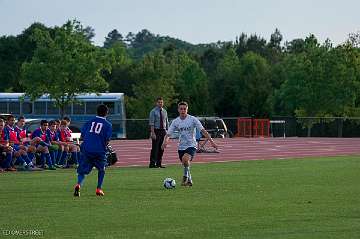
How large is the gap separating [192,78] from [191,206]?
2839 inches

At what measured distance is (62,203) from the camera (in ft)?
51.3

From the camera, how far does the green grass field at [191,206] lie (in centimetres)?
1187

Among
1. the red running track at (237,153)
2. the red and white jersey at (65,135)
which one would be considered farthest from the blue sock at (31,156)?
the red running track at (237,153)

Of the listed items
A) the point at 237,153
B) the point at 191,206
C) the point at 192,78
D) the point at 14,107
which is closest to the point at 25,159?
the point at 191,206

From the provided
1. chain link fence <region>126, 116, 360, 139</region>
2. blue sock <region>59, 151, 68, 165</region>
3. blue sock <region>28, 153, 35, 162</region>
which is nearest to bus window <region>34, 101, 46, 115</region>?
chain link fence <region>126, 116, 360, 139</region>

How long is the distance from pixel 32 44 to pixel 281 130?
41298mm

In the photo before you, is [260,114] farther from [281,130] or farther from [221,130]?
[221,130]

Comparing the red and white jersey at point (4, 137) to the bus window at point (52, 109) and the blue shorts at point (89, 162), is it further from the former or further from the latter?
the bus window at point (52, 109)

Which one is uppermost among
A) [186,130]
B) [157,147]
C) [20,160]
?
[186,130]

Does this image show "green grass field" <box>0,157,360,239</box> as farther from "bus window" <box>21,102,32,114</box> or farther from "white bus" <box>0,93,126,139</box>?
"bus window" <box>21,102,32,114</box>

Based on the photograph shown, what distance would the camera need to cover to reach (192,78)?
285 ft

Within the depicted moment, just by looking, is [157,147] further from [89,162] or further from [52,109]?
[52,109]

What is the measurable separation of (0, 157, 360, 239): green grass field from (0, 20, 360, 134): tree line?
116 ft

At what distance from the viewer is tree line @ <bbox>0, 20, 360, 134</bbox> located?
194ft
